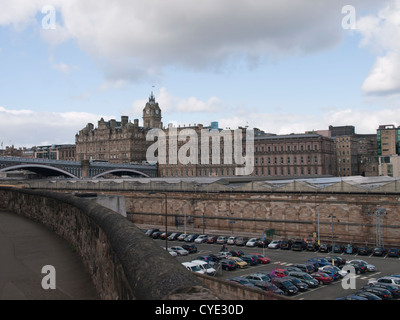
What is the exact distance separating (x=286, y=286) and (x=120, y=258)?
68.6ft

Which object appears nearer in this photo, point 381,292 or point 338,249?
point 381,292

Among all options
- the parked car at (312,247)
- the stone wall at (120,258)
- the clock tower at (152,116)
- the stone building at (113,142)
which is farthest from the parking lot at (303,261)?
the clock tower at (152,116)

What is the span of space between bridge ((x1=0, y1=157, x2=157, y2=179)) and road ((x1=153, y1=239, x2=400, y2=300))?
59.6m

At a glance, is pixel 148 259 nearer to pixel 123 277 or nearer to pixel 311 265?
pixel 123 277

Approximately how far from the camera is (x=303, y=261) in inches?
1368

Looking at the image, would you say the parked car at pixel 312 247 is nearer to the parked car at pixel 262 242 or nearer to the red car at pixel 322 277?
the parked car at pixel 262 242

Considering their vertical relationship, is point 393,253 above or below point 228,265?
below

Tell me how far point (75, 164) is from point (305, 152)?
60218mm

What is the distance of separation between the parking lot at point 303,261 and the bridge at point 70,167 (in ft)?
194

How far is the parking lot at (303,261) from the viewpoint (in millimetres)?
25859

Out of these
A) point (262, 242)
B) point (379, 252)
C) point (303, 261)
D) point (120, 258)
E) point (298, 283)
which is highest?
point (120, 258)

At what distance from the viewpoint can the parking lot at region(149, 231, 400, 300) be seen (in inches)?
1018

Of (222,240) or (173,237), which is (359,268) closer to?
(222,240)

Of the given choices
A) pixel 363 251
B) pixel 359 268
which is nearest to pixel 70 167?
pixel 363 251
